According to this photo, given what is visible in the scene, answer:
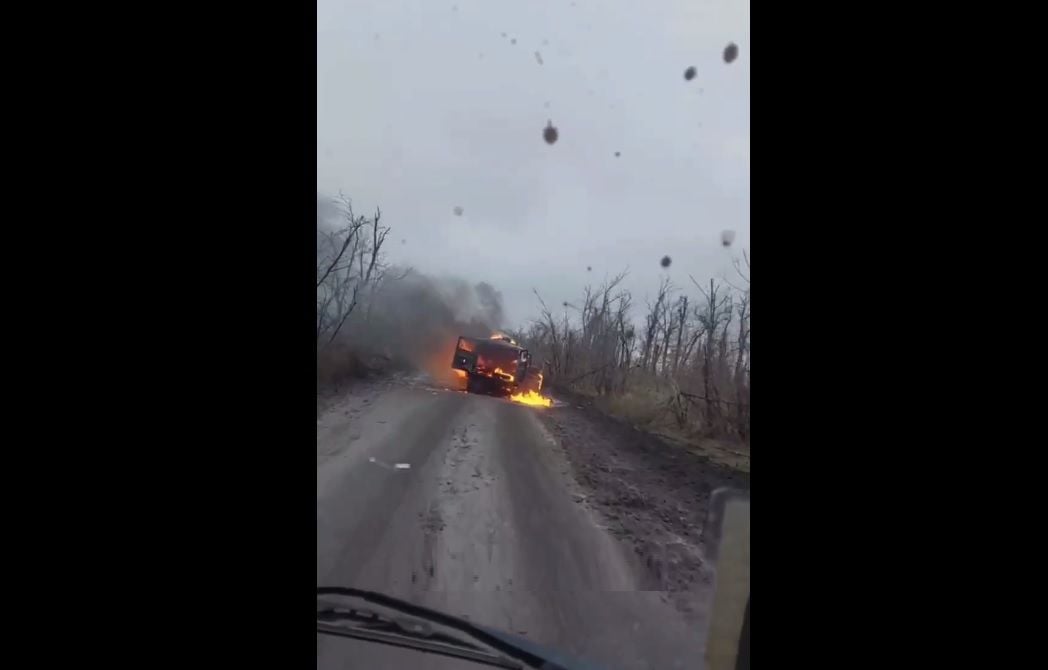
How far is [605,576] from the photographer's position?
2.93 meters

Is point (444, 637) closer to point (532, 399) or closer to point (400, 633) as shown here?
point (400, 633)

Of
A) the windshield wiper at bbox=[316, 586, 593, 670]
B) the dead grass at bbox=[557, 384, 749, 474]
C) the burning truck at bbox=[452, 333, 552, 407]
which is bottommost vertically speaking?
the windshield wiper at bbox=[316, 586, 593, 670]

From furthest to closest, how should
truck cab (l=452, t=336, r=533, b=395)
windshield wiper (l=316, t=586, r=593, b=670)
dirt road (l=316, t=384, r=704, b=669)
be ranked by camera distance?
truck cab (l=452, t=336, r=533, b=395) → dirt road (l=316, t=384, r=704, b=669) → windshield wiper (l=316, t=586, r=593, b=670)

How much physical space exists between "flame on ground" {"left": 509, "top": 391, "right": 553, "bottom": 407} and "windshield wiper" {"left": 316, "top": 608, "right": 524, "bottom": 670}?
2472mm

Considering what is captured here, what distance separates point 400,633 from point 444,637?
184mm

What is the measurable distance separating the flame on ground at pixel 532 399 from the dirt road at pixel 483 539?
0.24 meters

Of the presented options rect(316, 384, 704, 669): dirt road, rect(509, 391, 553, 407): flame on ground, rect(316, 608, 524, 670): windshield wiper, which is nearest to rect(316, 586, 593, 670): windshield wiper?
rect(316, 608, 524, 670): windshield wiper

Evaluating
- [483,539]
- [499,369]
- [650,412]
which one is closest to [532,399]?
[499,369]

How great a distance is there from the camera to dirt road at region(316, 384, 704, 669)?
8.04 feet

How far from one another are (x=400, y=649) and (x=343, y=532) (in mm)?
1063

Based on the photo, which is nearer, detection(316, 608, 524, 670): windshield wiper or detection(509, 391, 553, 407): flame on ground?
detection(316, 608, 524, 670): windshield wiper

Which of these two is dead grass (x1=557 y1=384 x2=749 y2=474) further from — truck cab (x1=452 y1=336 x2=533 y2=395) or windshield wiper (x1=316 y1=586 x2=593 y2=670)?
windshield wiper (x1=316 y1=586 x2=593 y2=670)
